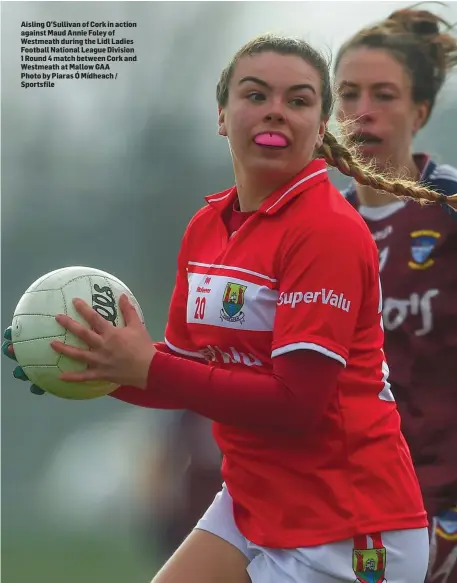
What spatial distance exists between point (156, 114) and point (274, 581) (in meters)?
5.09

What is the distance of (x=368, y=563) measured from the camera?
2.40 meters

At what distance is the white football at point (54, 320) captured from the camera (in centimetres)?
238

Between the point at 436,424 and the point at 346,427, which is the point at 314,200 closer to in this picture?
the point at 346,427

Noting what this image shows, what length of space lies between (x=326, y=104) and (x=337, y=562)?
108 cm

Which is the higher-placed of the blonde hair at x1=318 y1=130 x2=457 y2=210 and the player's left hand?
the blonde hair at x1=318 y1=130 x2=457 y2=210

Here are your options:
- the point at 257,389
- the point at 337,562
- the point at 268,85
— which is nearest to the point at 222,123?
the point at 268,85

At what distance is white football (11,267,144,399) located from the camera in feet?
7.81

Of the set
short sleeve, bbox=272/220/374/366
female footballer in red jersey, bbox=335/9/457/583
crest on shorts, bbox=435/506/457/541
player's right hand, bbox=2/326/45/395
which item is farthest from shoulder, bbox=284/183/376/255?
crest on shorts, bbox=435/506/457/541

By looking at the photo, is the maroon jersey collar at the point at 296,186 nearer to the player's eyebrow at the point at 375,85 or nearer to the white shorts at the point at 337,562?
the white shorts at the point at 337,562

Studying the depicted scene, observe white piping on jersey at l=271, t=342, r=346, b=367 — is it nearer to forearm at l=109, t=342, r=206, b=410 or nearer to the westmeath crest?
the westmeath crest

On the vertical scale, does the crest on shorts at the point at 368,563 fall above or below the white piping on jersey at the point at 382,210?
below

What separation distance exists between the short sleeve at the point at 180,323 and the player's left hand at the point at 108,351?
1.52 ft

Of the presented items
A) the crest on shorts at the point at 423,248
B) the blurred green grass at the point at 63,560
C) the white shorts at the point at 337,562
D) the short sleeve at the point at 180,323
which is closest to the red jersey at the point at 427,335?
the crest on shorts at the point at 423,248

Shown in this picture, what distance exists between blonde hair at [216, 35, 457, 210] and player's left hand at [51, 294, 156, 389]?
0.67 metres
